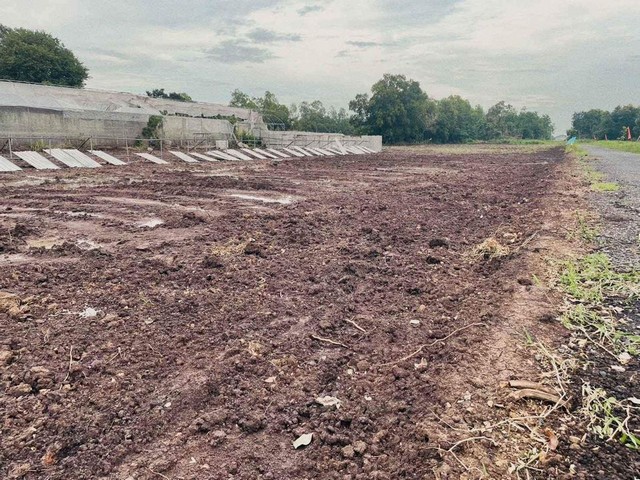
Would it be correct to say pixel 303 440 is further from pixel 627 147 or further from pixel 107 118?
pixel 627 147

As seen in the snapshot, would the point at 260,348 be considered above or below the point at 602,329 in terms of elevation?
below

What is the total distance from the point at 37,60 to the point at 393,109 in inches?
1757

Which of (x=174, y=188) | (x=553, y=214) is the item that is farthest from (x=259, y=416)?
(x=174, y=188)

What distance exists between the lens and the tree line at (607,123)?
7406 centimetres

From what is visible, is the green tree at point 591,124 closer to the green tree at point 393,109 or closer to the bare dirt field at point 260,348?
the green tree at point 393,109

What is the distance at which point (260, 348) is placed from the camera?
321 cm

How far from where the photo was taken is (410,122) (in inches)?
2520

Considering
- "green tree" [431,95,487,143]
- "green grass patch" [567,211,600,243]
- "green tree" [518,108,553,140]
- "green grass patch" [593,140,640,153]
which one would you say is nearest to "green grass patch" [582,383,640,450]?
"green grass patch" [567,211,600,243]

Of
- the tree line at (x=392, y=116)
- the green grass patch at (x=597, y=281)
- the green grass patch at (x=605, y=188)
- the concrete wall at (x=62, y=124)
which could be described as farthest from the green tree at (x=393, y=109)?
the green grass patch at (x=597, y=281)

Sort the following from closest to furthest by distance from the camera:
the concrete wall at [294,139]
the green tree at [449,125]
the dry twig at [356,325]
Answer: the dry twig at [356,325] < the concrete wall at [294,139] < the green tree at [449,125]

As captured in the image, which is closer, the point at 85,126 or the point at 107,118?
the point at 85,126

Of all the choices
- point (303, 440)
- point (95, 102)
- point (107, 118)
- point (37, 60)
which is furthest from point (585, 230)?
point (37, 60)

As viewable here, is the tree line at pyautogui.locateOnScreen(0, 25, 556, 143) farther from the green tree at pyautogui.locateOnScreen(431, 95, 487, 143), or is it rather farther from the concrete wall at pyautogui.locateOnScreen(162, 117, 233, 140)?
the concrete wall at pyautogui.locateOnScreen(162, 117, 233, 140)

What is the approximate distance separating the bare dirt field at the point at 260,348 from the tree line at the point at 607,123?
7627 cm
